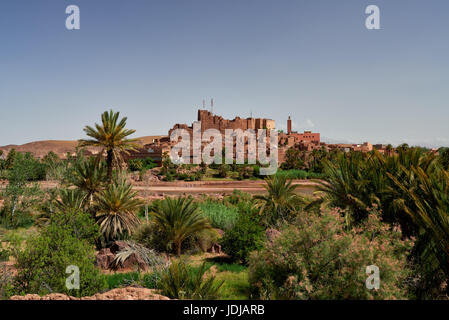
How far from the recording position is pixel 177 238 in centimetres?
1170

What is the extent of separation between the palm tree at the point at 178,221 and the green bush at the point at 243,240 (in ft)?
4.68

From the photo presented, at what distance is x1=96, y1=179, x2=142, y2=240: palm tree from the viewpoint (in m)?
12.1

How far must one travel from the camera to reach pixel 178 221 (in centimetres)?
1182

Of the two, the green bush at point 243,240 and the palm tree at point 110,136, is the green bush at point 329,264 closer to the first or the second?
the green bush at point 243,240

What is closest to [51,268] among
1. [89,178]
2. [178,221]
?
[178,221]

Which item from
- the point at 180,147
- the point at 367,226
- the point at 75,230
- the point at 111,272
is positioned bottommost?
the point at 111,272

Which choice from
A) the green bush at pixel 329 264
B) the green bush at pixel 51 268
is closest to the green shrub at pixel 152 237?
the green bush at pixel 51 268

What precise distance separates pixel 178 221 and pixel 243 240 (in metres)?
2.98

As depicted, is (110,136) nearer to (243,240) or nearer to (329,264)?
(243,240)

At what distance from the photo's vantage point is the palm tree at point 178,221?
11742mm
